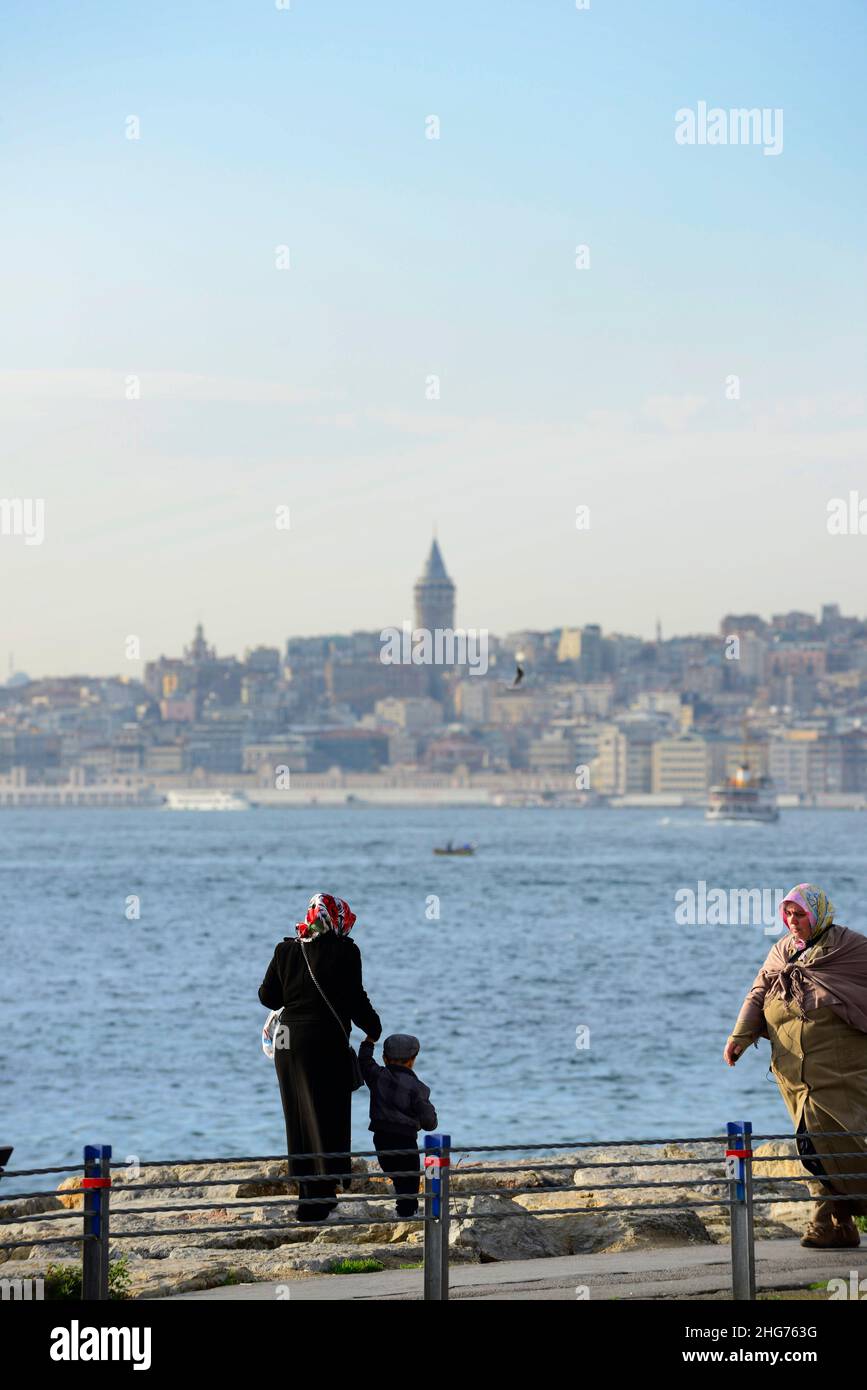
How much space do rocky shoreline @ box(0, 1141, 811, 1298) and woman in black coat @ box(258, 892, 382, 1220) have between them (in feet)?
1.12

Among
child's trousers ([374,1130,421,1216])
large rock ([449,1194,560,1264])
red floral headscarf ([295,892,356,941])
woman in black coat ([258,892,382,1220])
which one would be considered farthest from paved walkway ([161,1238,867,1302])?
red floral headscarf ([295,892,356,941])

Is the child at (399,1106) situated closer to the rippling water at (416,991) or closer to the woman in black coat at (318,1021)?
the woman in black coat at (318,1021)

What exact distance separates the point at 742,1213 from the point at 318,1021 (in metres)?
2.23

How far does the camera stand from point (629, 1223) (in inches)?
368

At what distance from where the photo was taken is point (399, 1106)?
30.2 ft

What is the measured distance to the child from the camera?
361 inches

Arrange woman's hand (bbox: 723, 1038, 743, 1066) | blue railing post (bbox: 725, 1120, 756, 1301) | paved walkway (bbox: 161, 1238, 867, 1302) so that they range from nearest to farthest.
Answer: blue railing post (bbox: 725, 1120, 756, 1301) < paved walkway (bbox: 161, 1238, 867, 1302) < woman's hand (bbox: 723, 1038, 743, 1066)

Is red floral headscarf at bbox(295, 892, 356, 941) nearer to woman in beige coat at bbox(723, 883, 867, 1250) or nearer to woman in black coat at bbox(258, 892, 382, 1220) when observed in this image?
woman in black coat at bbox(258, 892, 382, 1220)

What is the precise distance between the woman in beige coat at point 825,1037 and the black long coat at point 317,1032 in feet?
5.36

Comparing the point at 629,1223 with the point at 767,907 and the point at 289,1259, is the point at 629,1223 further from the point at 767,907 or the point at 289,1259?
the point at 767,907

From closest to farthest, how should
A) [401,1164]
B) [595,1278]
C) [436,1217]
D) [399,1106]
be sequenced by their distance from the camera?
1. [436,1217]
2. [595,1278]
3. [401,1164]
4. [399,1106]
